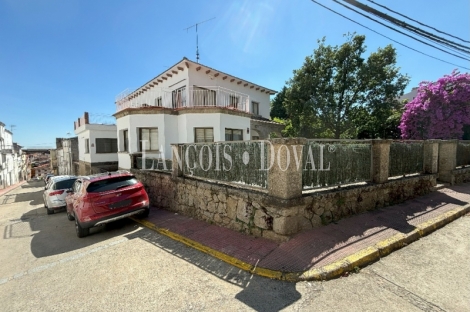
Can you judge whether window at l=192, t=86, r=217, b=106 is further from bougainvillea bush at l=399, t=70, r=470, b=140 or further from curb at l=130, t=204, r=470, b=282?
bougainvillea bush at l=399, t=70, r=470, b=140

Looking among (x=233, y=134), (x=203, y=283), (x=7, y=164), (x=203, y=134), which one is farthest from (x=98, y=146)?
(x=7, y=164)

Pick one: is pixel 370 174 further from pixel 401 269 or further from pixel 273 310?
pixel 273 310

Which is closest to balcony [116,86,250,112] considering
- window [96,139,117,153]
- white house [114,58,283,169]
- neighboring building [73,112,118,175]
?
white house [114,58,283,169]

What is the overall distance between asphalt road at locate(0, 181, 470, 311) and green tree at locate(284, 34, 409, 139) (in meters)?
11.8

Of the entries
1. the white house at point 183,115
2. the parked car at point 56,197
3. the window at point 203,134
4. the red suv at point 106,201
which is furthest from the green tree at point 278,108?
the red suv at point 106,201

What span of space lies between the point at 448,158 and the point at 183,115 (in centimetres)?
1238

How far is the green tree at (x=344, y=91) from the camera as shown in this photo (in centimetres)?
1434

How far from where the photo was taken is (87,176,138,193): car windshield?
6.00 metres

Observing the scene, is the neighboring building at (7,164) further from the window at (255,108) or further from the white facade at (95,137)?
the window at (255,108)

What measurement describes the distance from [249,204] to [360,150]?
3580mm

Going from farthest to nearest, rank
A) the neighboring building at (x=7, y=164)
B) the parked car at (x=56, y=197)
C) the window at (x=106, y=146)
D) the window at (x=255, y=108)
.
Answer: the neighboring building at (x=7, y=164) → the window at (x=106, y=146) → the window at (x=255, y=108) → the parked car at (x=56, y=197)

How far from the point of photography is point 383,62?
1421 centimetres

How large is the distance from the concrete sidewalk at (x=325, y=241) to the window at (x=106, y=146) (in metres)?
16.0

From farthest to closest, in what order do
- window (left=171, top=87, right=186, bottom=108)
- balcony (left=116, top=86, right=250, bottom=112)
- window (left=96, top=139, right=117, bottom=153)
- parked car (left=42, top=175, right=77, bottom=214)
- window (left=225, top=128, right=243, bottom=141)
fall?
window (left=96, top=139, right=117, bottom=153), window (left=171, top=87, right=186, bottom=108), balcony (left=116, top=86, right=250, bottom=112), window (left=225, top=128, right=243, bottom=141), parked car (left=42, top=175, right=77, bottom=214)
